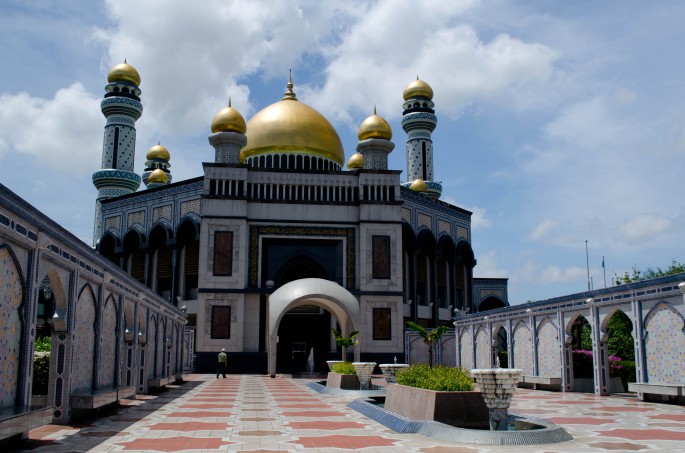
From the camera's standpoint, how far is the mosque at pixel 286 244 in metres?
31.0

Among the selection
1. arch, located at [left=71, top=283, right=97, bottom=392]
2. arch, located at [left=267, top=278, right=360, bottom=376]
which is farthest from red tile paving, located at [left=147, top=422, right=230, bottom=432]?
arch, located at [left=267, top=278, right=360, bottom=376]

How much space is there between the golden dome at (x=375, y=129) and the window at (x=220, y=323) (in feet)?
38.5

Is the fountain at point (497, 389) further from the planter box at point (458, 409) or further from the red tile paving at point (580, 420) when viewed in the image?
the red tile paving at point (580, 420)

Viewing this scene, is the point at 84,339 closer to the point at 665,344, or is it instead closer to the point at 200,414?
the point at 200,414

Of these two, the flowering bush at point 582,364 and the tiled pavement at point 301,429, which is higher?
the flowering bush at point 582,364

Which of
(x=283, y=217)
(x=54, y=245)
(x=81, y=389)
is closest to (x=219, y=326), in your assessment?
(x=283, y=217)

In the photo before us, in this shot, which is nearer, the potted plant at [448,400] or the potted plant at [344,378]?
the potted plant at [448,400]

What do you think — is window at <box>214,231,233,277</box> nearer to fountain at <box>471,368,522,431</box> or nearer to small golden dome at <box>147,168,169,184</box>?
small golden dome at <box>147,168,169,184</box>

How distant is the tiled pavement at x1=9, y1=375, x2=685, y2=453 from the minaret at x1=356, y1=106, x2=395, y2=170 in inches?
788

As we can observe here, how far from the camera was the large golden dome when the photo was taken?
3753 centimetres

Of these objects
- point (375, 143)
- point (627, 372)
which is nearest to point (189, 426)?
point (627, 372)

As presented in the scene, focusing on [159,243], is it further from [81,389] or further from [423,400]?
[423,400]

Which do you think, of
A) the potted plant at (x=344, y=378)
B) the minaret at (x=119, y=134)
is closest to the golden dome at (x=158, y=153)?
the minaret at (x=119, y=134)

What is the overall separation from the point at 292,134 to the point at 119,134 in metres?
14.2
